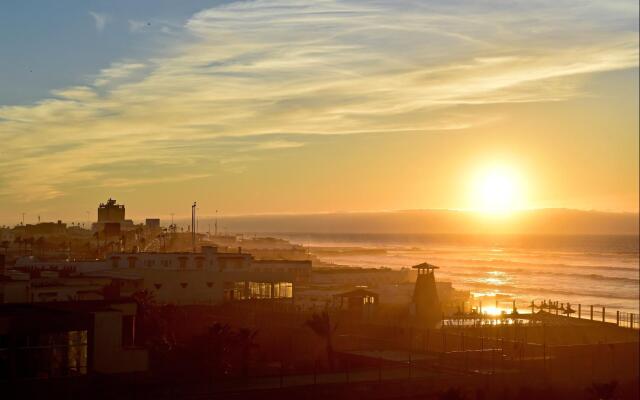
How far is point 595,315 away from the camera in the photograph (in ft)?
234

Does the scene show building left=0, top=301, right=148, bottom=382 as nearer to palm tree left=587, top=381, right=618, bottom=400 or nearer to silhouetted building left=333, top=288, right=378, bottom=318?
palm tree left=587, top=381, right=618, bottom=400

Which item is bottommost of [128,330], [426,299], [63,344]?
[63,344]

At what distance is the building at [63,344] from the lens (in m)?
25.8

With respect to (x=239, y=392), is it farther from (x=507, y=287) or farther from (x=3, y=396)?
(x=507, y=287)

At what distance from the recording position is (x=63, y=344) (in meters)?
26.9

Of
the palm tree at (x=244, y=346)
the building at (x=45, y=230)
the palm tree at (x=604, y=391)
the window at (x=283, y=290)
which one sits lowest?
the palm tree at (x=604, y=391)

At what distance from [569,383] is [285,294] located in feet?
77.4

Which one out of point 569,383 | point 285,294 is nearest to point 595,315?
point 285,294

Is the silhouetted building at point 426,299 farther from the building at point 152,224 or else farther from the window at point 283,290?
the building at point 152,224

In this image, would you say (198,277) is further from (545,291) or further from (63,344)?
(545,291)

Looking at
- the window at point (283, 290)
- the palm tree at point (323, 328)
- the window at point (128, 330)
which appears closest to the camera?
the window at point (128, 330)

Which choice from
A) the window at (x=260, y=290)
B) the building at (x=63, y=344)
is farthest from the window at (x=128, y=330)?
the window at (x=260, y=290)

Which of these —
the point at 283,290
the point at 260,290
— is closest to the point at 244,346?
the point at 260,290

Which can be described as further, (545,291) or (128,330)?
(545,291)
